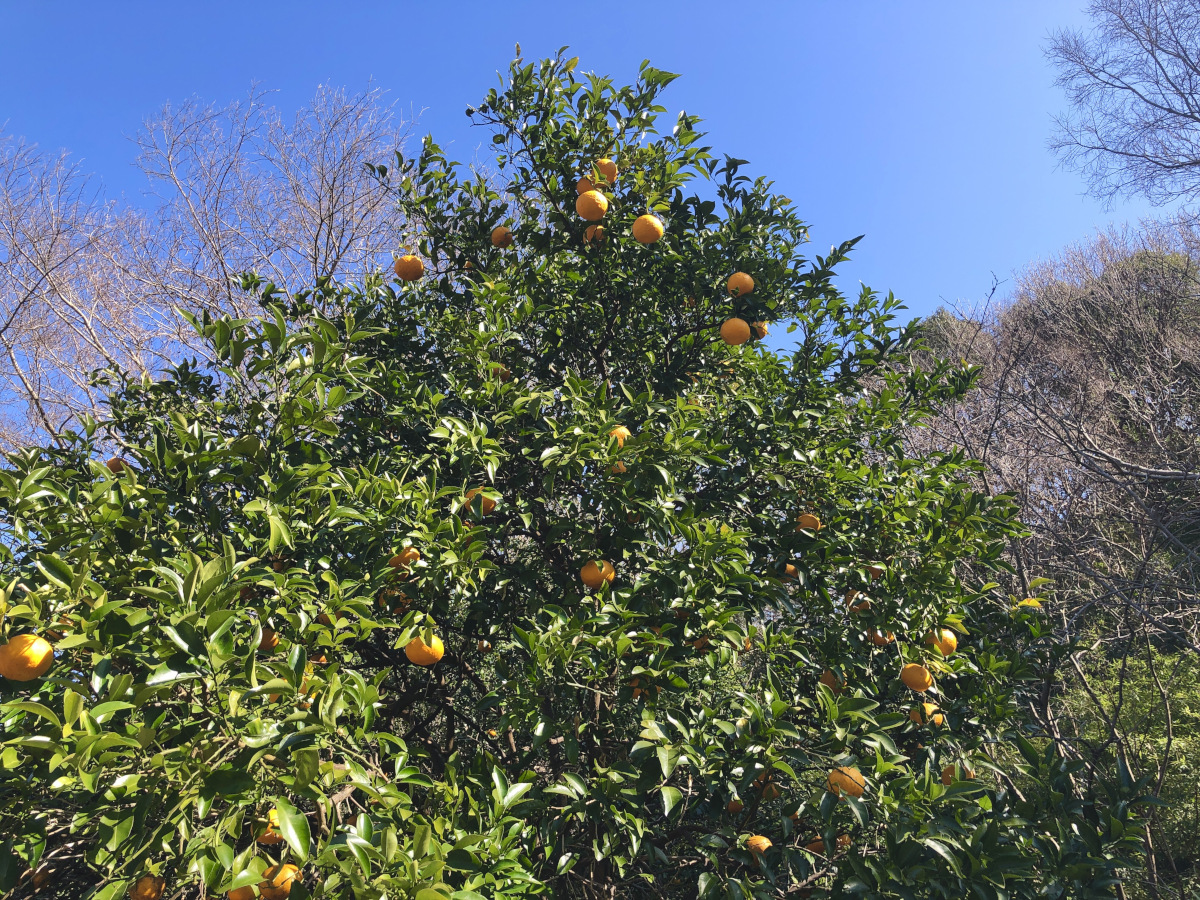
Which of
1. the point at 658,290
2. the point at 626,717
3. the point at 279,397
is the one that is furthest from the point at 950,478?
the point at 279,397

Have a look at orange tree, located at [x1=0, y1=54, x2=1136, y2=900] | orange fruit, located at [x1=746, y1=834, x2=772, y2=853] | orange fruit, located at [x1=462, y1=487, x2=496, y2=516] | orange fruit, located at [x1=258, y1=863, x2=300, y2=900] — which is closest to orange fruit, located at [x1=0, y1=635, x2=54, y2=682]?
orange tree, located at [x1=0, y1=54, x2=1136, y2=900]

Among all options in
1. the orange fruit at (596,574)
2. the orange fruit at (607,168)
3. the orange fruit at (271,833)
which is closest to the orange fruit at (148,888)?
the orange fruit at (271,833)

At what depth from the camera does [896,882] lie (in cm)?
141

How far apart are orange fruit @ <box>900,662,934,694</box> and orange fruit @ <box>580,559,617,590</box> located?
0.98 meters

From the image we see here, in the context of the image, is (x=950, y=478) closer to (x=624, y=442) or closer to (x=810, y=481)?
(x=810, y=481)

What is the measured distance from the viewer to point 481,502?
1.89m

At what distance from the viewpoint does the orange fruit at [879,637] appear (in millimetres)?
2135

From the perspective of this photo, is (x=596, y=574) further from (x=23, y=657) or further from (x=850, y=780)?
(x=23, y=657)

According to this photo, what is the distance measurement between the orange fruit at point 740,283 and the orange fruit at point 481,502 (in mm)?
1312

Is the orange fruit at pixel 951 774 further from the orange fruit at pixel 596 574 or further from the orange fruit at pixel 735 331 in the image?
the orange fruit at pixel 735 331

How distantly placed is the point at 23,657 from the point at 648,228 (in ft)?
7.31

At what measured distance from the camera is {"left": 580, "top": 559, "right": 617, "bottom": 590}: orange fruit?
2023 millimetres

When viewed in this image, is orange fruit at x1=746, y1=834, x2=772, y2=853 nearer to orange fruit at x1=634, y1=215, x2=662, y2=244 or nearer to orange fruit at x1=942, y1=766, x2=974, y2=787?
orange fruit at x1=942, y1=766, x2=974, y2=787

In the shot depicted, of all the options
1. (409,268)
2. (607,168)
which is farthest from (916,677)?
(409,268)
